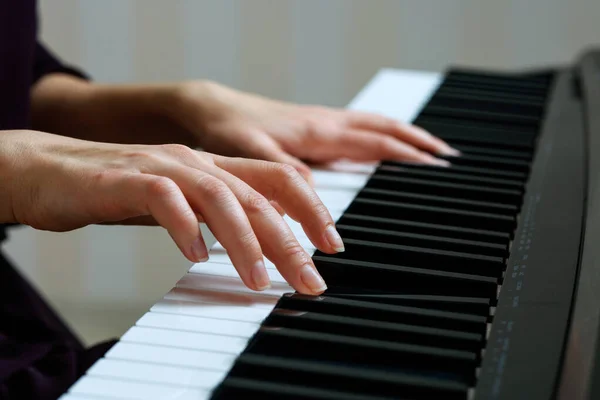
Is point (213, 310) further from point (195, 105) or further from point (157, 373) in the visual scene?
point (195, 105)

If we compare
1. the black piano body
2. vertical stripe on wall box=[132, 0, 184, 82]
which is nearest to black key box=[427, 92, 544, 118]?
Answer: the black piano body

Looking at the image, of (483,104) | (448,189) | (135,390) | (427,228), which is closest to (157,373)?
(135,390)

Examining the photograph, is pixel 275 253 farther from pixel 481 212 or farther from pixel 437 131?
pixel 437 131

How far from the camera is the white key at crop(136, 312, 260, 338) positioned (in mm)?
575

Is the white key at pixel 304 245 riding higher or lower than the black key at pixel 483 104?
higher

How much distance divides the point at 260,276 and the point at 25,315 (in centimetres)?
48

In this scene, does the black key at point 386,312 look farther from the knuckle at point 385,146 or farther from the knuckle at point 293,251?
the knuckle at point 385,146

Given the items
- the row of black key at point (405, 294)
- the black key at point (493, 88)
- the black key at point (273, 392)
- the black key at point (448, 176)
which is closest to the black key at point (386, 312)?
the row of black key at point (405, 294)

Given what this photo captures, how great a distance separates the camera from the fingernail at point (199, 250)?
624 millimetres

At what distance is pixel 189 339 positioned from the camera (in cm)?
56

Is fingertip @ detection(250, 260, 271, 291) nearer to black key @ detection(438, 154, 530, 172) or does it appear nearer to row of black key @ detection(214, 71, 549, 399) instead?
row of black key @ detection(214, 71, 549, 399)

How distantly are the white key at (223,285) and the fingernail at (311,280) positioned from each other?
0.06 feet

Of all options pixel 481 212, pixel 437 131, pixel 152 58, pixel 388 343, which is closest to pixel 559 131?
pixel 437 131

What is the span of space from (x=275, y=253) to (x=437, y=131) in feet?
1.67
